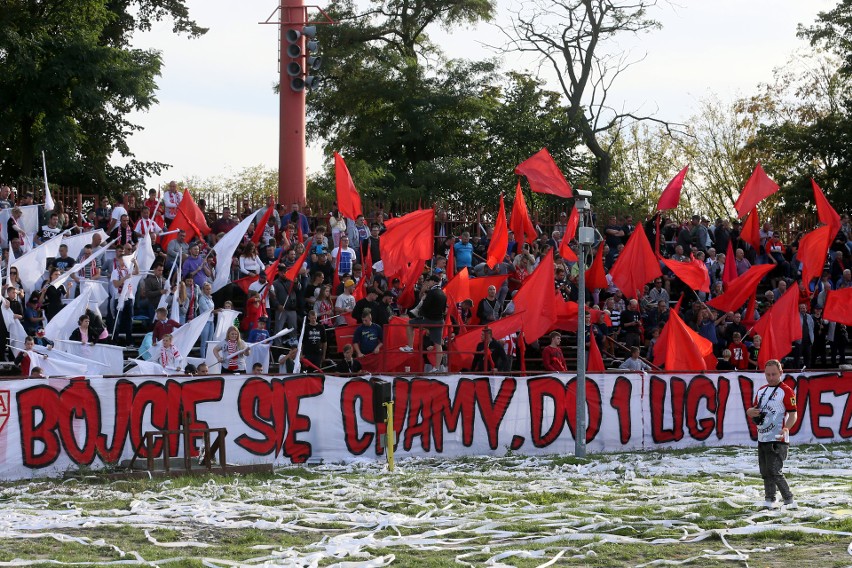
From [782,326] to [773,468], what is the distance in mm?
11476

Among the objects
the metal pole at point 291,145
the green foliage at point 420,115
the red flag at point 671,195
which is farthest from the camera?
the green foliage at point 420,115

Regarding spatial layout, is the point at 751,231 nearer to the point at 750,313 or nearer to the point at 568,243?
the point at 750,313

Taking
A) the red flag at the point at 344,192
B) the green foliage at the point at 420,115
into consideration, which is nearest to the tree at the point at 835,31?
the green foliage at the point at 420,115

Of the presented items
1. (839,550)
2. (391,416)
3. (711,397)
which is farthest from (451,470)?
(839,550)

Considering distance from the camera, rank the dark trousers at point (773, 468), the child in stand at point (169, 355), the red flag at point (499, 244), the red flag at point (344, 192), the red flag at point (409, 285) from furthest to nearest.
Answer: the red flag at point (344, 192) → the red flag at point (499, 244) → the red flag at point (409, 285) → the child in stand at point (169, 355) → the dark trousers at point (773, 468)

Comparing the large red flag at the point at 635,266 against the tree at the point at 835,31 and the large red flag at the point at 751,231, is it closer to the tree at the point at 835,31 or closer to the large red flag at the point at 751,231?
the large red flag at the point at 751,231

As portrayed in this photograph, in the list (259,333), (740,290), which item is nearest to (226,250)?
(259,333)

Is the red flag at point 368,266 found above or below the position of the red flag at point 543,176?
below

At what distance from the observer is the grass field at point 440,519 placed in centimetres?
1218

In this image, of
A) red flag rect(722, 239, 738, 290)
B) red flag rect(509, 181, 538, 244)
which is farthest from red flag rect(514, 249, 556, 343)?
red flag rect(722, 239, 738, 290)

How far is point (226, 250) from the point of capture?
25688 mm

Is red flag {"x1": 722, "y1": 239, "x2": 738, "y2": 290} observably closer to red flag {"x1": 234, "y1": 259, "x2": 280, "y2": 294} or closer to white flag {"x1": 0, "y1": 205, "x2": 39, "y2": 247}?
red flag {"x1": 234, "y1": 259, "x2": 280, "y2": 294}

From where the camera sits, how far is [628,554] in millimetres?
12227

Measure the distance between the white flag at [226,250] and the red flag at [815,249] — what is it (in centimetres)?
1209
